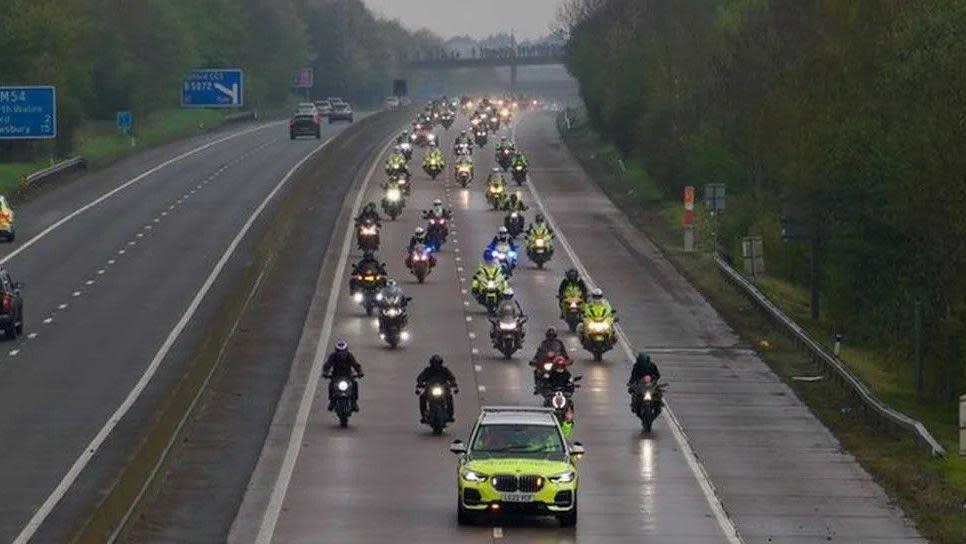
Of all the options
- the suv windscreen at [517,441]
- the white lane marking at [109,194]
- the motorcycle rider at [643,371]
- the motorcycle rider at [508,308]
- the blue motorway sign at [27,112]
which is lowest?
the white lane marking at [109,194]

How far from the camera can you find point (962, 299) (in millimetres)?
51500

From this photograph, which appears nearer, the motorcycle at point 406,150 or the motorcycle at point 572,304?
the motorcycle at point 572,304

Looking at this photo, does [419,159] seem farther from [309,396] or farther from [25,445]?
[25,445]

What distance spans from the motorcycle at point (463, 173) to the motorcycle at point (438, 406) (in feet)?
214

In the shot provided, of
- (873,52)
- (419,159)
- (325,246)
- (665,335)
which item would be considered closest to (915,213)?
(665,335)

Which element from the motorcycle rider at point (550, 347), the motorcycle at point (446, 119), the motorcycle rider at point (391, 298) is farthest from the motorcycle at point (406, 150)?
the motorcycle rider at point (550, 347)

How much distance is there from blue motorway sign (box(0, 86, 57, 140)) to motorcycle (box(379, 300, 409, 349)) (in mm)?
37659

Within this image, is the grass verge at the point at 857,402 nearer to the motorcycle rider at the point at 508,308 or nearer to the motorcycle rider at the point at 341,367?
the motorcycle rider at the point at 508,308

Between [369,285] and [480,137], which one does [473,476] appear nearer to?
[369,285]

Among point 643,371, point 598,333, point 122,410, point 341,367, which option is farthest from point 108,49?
point 643,371

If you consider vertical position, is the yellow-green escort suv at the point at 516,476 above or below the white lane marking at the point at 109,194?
above

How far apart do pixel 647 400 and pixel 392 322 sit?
1323cm

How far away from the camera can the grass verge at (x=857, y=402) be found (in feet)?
109

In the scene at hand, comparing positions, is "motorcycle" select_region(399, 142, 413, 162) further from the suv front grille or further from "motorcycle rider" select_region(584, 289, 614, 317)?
the suv front grille
